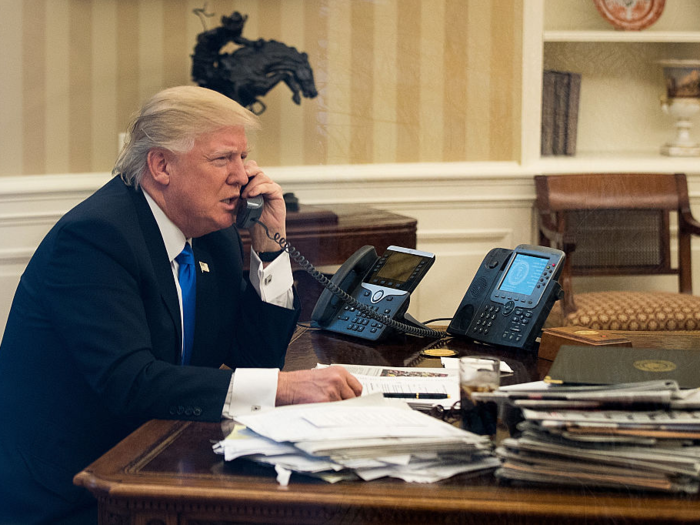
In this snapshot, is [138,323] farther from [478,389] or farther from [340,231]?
[340,231]

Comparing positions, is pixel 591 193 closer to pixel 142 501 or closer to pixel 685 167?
pixel 685 167

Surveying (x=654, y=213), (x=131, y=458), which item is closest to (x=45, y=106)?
(x=131, y=458)

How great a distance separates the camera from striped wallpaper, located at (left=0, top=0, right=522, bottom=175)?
1.78 metres

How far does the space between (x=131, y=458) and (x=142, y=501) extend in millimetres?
81

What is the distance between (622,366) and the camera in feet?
2.82

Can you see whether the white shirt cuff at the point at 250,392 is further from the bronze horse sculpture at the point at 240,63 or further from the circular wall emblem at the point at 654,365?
the bronze horse sculpture at the point at 240,63

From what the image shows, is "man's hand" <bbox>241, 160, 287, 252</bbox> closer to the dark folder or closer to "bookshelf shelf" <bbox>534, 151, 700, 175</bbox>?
the dark folder

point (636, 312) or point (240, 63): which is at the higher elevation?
point (240, 63)

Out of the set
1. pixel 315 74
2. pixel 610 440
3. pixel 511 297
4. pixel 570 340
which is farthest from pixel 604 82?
pixel 610 440

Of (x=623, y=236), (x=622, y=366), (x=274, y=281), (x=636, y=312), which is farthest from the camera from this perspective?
(x=623, y=236)

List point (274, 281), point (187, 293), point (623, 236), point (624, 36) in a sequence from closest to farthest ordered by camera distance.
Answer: point (187, 293)
point (274, 281)
point (624, 36)
point (623, 236)

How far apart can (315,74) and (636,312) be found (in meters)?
0.95

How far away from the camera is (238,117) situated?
1183 mm

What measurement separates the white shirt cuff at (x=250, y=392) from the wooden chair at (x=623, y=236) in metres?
1.01
